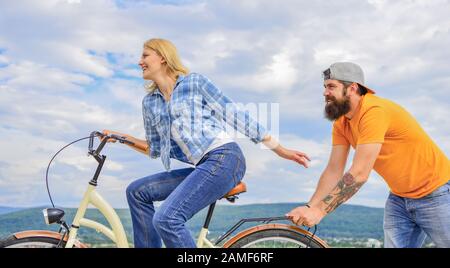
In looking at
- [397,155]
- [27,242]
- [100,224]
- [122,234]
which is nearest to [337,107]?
[397,155]

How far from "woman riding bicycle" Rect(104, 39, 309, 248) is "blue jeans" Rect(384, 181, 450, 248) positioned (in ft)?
3.57

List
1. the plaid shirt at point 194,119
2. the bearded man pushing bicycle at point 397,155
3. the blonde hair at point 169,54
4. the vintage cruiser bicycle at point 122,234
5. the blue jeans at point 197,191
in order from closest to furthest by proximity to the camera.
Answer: the blue jeans at point 197,191, the plaid shirt at point 194,119, the vintage cruiser bicycle at point 122,234, the bearded man pushing bicycle at point 397,155, the blonde hair at point 169,54

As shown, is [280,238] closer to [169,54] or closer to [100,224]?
[100,224]

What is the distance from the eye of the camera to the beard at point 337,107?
4.59 metres

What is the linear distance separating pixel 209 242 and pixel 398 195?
5.80 ft

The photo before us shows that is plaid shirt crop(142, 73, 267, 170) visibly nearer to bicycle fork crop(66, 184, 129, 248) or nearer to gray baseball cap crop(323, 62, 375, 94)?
bicycle fork crop(66, 184, 129, 248)

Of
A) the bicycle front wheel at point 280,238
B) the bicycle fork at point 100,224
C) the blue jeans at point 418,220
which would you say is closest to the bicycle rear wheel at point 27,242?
the bicycle fork at point 100,224

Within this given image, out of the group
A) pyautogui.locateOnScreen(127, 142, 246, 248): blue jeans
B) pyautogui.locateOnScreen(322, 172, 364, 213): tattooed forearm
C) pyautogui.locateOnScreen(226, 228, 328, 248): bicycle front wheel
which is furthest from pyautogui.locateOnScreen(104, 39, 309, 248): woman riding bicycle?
pyautogui.locateOnScreen(226, 228, 328, 248): bicycle front wheel

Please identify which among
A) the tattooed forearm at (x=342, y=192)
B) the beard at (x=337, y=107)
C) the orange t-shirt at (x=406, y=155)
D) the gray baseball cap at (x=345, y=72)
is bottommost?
the tattooed forearm at (x=342, y=192)

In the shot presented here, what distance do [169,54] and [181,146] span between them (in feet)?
2.77

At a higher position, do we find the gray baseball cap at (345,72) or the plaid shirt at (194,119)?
the gray baseball cap at (345,72)

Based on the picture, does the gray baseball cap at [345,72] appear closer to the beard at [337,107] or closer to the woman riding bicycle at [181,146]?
the beard at [337,107]

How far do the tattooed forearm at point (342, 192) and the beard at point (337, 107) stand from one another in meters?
0.59
